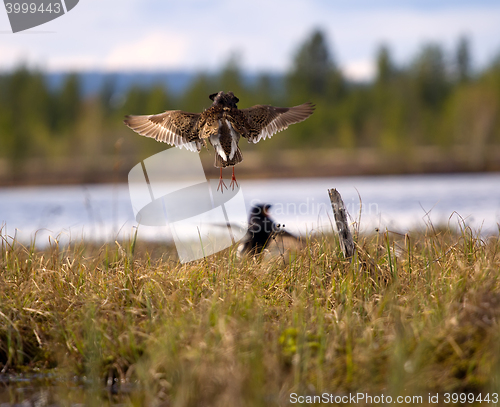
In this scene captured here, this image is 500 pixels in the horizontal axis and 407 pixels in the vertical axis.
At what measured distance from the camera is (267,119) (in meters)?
6.01

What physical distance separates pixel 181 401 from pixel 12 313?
233 centimetres

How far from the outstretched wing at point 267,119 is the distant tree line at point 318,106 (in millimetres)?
34999

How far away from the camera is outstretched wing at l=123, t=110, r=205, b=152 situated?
18.7ft

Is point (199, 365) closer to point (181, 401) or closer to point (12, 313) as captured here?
point (181, 401)

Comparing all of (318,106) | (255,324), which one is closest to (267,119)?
(255,324)

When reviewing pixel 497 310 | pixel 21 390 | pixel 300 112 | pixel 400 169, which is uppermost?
pixel 300 112

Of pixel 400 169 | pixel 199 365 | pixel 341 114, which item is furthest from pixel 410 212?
pixel 341 114

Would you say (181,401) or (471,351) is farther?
(471,351)

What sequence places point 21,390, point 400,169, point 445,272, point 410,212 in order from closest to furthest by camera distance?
point 21,390 < point 445,272 < point 410,212 < point 400,169

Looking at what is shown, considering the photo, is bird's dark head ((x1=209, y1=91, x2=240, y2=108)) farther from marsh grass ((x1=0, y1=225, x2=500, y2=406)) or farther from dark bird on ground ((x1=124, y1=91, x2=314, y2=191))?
marsh grass ((x1=0, y1=225, x2=500, y2=406))

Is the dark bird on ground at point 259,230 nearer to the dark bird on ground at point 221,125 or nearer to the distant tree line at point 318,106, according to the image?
the dark bird on ground at point 221,125

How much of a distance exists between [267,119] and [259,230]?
5.67ft

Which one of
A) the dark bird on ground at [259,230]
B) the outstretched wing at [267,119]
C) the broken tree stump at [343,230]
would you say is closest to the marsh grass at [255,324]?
the broken tree stump at [343,230]

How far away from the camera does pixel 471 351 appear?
4.07 meters
